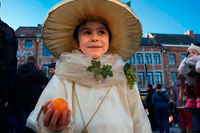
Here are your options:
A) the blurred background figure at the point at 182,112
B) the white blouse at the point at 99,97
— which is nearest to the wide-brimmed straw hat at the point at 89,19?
the white blouse at the point at 99,97

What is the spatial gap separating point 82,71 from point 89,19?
1.95ft

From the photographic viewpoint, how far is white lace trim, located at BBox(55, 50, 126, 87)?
1434 mm

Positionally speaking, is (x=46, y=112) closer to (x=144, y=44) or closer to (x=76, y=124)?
(x=76, y=124)

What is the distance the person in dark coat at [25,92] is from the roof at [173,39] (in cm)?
2399

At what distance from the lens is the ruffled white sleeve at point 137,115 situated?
1.43 meters

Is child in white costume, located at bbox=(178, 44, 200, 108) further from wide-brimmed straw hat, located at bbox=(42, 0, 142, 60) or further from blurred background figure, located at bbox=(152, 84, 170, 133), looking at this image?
blurred background figure, located at bbox=(152, 84, 170, 133)

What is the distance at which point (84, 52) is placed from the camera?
5.42 ft

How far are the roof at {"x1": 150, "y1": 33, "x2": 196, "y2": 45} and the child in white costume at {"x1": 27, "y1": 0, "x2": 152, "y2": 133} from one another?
81.5ft

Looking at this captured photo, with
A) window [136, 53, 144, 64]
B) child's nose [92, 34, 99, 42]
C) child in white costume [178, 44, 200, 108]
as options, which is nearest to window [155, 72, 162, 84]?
window [136, 53, 144, 64]

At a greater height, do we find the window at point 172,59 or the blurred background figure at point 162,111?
the window at point 172,59

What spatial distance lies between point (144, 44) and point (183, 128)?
1999 centimetres

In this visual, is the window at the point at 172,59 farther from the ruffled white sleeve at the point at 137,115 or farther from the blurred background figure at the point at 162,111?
the ruffled white sleeve at the point at 137,115

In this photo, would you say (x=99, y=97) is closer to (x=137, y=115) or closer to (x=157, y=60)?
(x=137, y=115)

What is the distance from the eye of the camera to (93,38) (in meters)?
1.63
